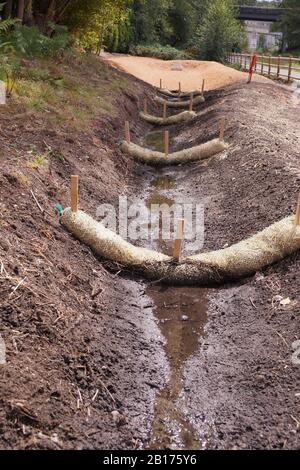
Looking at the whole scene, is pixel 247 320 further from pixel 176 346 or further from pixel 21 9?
pixel 21 9

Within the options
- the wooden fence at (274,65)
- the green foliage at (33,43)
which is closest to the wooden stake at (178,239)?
the green foliage at (33,43)

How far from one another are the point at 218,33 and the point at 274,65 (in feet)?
28.5

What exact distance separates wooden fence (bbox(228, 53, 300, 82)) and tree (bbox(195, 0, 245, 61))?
1311mm

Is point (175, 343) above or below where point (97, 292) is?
below

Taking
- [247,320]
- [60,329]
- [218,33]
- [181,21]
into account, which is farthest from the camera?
[181,21]

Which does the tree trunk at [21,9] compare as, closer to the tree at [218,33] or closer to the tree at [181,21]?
the tree at [218,33]

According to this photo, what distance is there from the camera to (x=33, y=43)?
607 inches

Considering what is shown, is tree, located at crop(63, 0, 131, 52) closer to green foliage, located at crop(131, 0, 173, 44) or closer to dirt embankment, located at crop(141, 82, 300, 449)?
dirt embankment, located at crop(141, 82, 300, 449)

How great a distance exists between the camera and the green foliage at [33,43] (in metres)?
14.6

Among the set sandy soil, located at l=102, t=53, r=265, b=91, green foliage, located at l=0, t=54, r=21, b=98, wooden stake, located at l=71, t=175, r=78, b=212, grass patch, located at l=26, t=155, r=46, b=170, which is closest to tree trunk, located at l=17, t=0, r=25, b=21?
green foliage, located at l=0, t=54, r=21, b=98

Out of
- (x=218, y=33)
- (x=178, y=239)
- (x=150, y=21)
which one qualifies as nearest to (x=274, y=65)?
(x=218, y=33)

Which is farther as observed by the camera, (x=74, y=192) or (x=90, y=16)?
(x=90, y=16)
